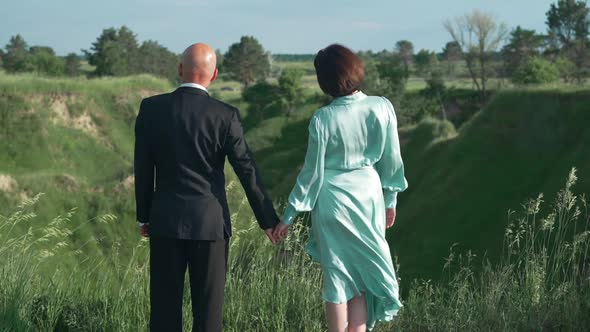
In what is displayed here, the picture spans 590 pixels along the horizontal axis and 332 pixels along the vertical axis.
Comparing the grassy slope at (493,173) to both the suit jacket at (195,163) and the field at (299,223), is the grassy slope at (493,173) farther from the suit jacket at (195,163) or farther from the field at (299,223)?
the suit jacket at (195,163)

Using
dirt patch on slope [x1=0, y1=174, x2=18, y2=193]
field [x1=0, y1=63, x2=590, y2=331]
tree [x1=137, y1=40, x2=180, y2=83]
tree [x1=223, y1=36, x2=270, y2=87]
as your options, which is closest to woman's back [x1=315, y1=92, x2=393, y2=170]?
field [x1=0, y1=63, x2=590, y2=331]

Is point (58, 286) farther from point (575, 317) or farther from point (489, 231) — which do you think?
point (489, 231)

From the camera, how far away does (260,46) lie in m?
106

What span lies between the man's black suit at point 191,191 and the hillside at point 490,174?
82.0 ft

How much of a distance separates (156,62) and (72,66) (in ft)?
49.0

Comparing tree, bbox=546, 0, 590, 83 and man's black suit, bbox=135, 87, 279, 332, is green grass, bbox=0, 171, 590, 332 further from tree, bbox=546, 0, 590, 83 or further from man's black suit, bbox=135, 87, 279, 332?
tree, bbox=546, 0, 590, 83

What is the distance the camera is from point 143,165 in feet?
15.0

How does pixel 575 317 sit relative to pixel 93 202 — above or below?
above

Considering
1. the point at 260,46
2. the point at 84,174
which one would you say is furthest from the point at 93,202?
the point at 260,46

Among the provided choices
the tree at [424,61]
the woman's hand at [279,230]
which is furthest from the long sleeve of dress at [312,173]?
the tree at [424,61]

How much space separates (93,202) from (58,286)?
58.1 ft

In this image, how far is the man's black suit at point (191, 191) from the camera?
174 inches

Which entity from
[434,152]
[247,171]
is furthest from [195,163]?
[434,152]

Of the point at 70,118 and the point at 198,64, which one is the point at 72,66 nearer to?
the point at 70,118
